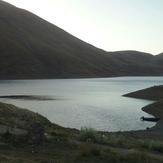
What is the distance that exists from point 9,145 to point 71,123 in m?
33.7


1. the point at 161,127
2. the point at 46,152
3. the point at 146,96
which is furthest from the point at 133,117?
the point at 46,152

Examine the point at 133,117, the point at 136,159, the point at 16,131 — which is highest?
the point at 133,117

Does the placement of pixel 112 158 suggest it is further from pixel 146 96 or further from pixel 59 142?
pixel 146 96

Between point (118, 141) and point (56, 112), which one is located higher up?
point (56, 112)

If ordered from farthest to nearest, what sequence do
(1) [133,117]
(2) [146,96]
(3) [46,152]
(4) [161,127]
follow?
1. (2) [146,96]
2. (1) [133,117]
3. (4) [161,127]
4. (3) [46,152]

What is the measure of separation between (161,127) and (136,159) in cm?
3410

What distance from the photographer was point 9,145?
51.6 ft

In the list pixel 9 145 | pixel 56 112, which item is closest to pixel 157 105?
pixel 56 112

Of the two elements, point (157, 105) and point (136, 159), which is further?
point (157, 105)

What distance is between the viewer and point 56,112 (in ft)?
199

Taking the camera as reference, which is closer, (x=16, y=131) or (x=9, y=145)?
(x=9, y=145)

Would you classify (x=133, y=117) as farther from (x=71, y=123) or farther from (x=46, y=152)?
(x=46, y=152)

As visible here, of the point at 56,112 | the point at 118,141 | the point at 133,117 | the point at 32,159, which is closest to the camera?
the point at 32,159

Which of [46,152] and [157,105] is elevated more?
[157,105]
